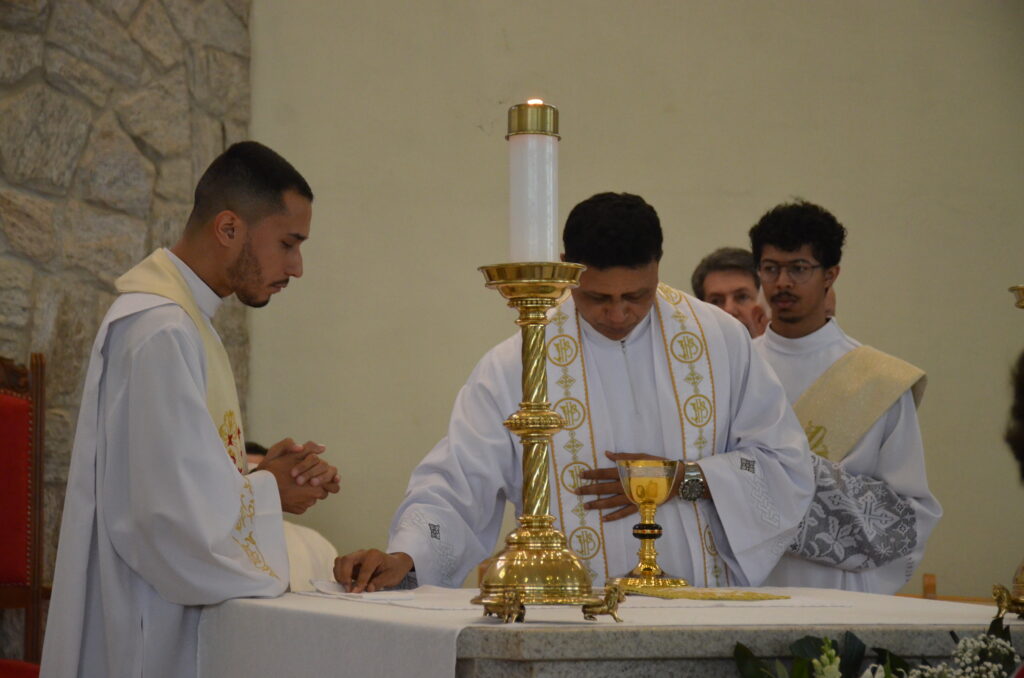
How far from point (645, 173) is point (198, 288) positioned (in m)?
3.86

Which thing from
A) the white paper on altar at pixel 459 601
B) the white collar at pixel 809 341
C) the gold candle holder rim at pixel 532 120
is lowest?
the white paper on altar at pixel 459 601

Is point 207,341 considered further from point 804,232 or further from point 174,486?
point 804,232

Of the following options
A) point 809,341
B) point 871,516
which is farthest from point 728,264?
point 871,516

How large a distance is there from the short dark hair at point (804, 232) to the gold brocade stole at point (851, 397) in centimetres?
36

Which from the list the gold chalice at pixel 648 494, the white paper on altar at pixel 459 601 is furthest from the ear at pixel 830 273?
the white paper on altar at pixel 459 601

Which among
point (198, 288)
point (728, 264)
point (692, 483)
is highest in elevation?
point (728, 264)

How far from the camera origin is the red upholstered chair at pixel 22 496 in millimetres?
4691

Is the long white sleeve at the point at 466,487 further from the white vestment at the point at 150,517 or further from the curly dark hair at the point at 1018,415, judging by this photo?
the curly dark hair at the point at 1018,415

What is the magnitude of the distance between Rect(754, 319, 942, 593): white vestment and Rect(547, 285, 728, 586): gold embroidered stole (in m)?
0.55

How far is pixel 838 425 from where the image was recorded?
4449 millimetres

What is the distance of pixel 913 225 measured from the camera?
7.00m

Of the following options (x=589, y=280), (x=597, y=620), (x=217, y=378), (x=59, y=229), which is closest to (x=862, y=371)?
(x=589, y=280)

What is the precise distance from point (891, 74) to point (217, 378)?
15.6 feet

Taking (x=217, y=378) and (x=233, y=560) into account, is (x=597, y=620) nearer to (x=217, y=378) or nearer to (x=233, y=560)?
(x=233, y=560)
